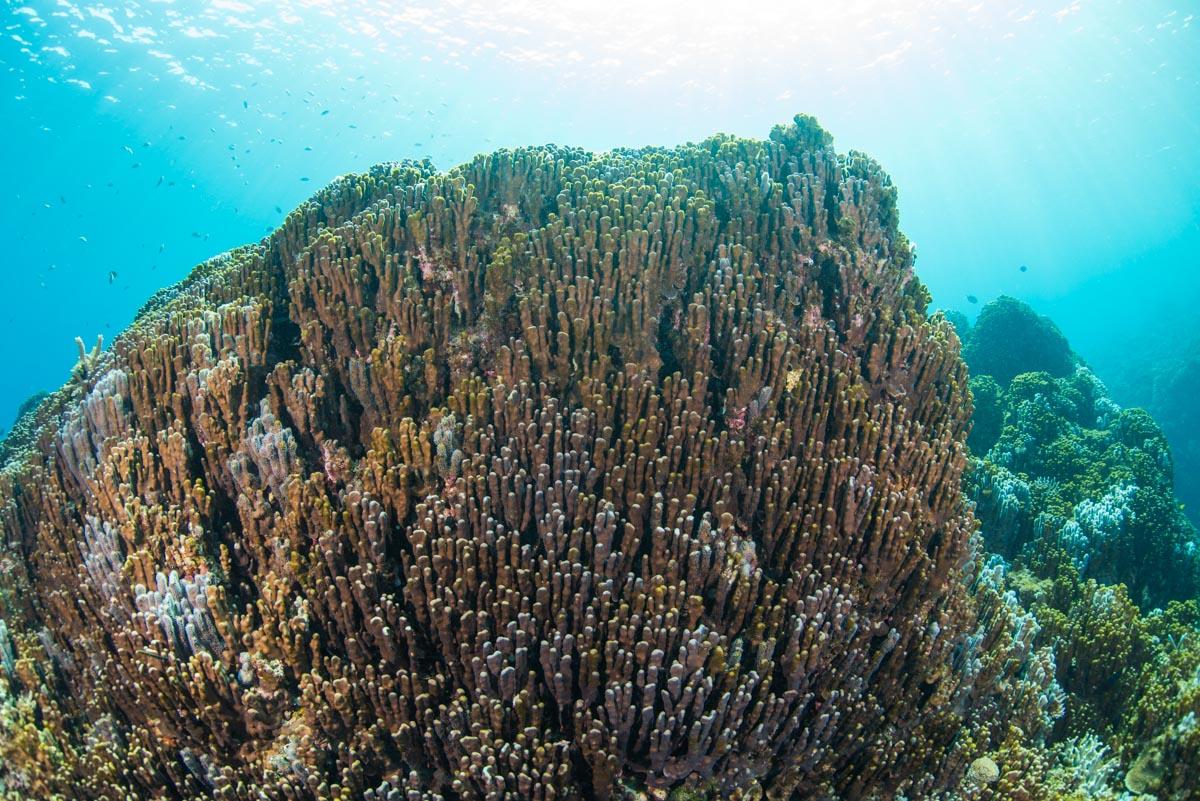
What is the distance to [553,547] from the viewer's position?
3.25 m

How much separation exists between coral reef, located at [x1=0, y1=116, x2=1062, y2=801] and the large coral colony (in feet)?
0.09

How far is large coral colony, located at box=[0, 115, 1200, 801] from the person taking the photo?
9.50 ft

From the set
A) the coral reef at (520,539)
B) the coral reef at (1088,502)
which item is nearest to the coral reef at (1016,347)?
the coral reef at (1088,502)

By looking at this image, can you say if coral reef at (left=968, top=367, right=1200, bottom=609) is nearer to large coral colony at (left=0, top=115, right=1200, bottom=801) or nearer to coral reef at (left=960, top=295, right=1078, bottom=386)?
large coral colony at (left=0, top=115, right=1200, bottom=801)

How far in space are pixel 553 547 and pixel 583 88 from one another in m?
55.8

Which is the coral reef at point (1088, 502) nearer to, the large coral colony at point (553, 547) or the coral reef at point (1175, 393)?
the large coral colony at point (553, 547)

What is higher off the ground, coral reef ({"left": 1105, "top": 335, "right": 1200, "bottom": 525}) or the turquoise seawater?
the turquoise seawater

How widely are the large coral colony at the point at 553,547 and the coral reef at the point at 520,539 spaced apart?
3cm

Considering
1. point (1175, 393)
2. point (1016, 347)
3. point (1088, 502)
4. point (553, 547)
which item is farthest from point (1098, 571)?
point (1175, 393)

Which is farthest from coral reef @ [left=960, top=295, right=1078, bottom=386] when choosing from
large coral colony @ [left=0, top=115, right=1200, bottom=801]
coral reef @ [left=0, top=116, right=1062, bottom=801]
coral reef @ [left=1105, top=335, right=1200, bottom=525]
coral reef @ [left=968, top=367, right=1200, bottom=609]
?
coral reef @ [left=0, top=116, right=1062, bottom=801]

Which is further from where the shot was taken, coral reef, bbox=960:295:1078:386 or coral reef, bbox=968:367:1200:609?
coral reef, bbox=960:295:1078:386

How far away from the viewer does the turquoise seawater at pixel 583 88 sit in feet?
116

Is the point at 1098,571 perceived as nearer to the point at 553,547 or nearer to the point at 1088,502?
the point at 1088,502

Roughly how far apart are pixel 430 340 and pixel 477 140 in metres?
72.6
